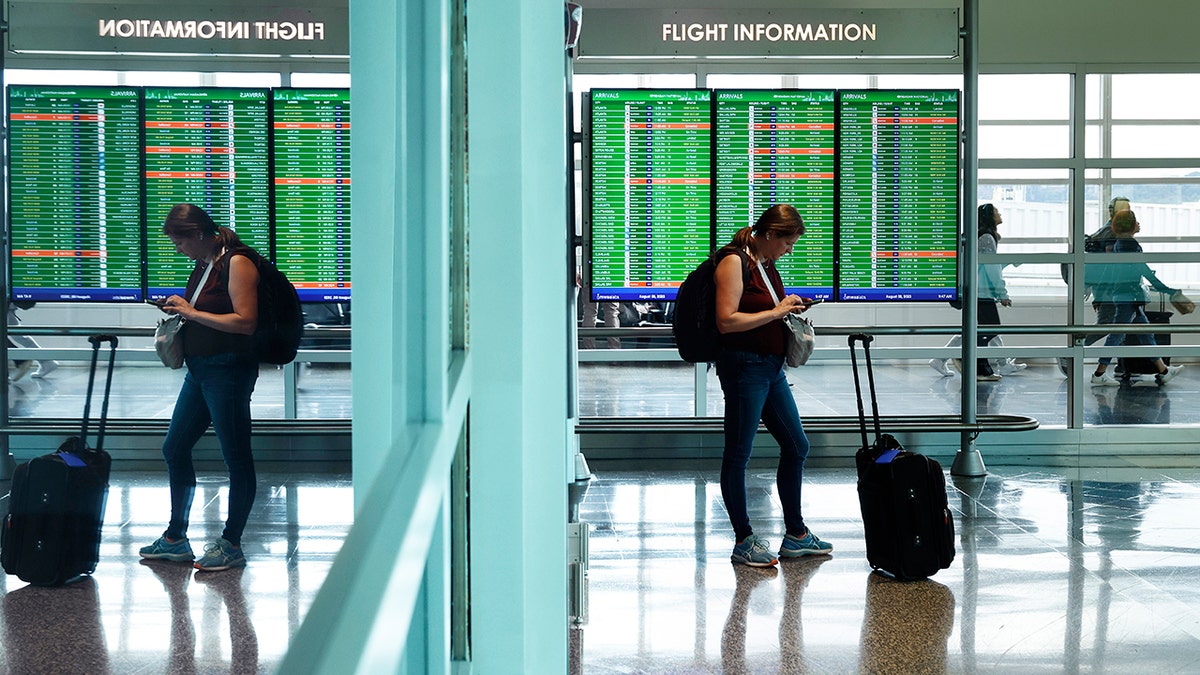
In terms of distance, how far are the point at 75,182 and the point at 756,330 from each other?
4.61 meters

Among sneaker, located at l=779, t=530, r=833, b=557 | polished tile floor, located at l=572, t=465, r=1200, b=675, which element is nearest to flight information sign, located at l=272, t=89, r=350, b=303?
polished tile floor, located at l=572, t=465, r=1200, b=675

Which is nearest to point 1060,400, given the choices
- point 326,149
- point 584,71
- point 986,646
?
point 584,71

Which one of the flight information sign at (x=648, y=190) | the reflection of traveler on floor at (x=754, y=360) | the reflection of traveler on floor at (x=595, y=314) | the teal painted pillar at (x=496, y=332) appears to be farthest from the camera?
the reflection of traveler on floor at (x=595, y=314)

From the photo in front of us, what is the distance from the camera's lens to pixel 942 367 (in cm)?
1391

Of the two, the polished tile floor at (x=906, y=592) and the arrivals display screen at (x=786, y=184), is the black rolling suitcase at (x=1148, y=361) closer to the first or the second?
the polished tile floor at (x=906, y=592)

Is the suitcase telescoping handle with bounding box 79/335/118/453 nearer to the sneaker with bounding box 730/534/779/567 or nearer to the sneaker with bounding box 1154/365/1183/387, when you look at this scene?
the sneaker with bounding box 730/534/779/567

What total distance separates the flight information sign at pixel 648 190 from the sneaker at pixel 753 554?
2.39 meters

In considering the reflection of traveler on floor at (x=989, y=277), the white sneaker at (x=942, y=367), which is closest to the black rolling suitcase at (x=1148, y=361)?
the reflection of traveler on floor at (x=989, y=277)

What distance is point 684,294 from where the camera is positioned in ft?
16.7

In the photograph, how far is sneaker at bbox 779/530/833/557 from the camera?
527 centimetres

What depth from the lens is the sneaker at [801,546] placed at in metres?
5.27

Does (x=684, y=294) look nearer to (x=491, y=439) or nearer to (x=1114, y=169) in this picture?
(x=491, y=439)

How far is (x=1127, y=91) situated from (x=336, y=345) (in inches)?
347

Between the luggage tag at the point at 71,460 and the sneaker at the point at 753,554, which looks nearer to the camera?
the luggage tag at the point at 71,460
